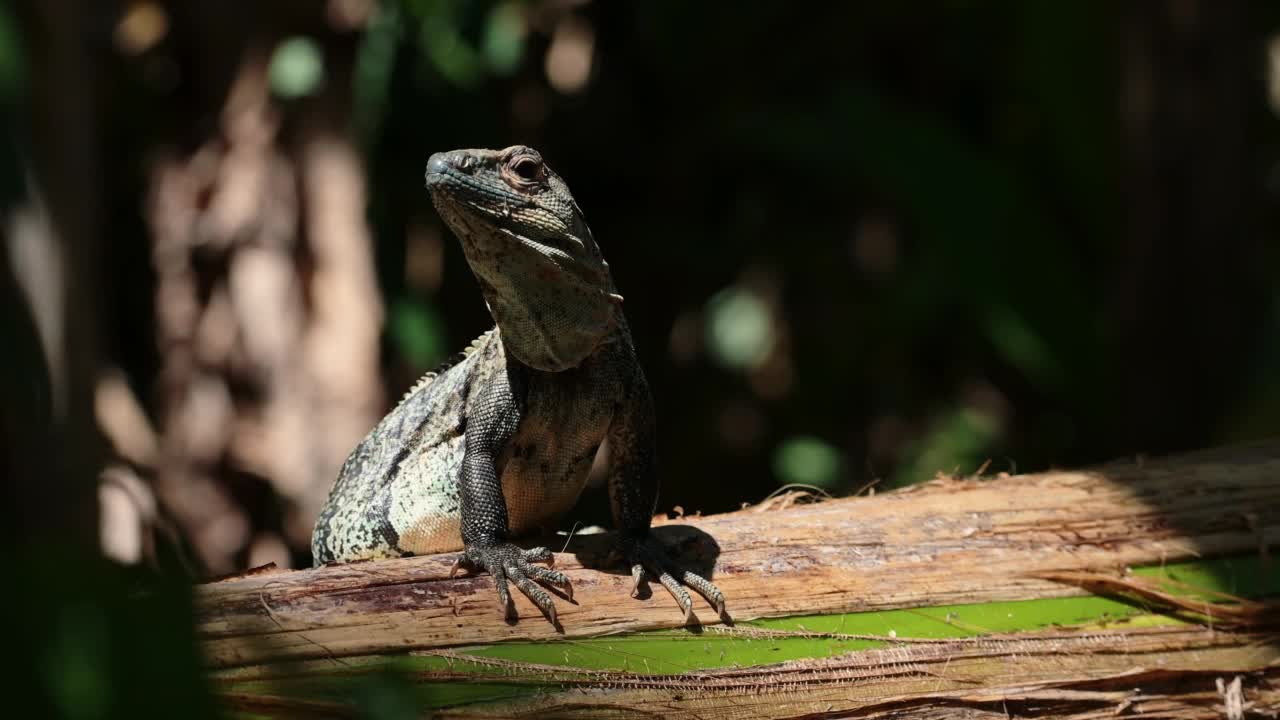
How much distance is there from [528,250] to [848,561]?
1313mm

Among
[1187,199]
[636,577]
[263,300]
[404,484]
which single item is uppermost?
[1187,199]

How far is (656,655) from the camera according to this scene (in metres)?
3.29

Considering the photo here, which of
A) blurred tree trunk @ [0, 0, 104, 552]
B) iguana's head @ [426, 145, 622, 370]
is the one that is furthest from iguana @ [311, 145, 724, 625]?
blurred tree trunk @ [0, 0, 104, 552]

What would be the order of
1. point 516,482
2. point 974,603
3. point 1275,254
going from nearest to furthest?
point 974,603 → point 516,482 → point 1275,254

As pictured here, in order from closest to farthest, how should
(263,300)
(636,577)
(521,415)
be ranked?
(636,577) → (521,415) → (263,300)

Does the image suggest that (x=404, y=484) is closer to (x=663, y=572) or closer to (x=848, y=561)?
(x=663, y=572)

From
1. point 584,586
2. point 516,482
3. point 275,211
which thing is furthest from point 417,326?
point 584,586

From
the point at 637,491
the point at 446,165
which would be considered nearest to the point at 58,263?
the point at 446,165

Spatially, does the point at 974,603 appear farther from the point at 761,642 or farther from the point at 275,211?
the point at 275,211

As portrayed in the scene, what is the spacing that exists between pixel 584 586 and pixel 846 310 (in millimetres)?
5158

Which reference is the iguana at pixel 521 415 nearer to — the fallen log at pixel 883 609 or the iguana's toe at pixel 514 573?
the iguana's toe at pixel 514 573

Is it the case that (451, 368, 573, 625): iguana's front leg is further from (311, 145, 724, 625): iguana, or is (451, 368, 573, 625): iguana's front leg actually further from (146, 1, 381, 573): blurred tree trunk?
(146, 1, 381, 573): blurred tree trunk

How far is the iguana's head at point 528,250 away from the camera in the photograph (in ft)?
12.1

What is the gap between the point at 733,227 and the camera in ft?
27.3
